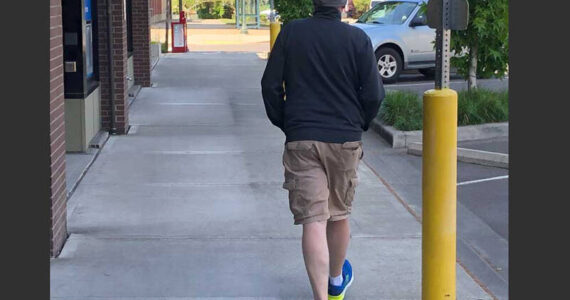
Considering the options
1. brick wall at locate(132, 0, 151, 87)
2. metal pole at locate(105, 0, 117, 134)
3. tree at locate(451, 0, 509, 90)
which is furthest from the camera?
brick wall at locate(132, 0, 151, 87)

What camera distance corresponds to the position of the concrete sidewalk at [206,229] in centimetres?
598

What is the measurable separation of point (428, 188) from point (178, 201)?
3645 millimetres

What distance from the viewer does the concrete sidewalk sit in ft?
19.6

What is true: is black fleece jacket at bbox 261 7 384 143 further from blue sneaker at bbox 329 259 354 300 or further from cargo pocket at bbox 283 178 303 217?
A: blue sneaker at bbox 329 259 354 300

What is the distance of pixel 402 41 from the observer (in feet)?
61.0

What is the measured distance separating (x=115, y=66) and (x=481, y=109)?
4702mm

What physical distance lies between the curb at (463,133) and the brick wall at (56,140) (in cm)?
548

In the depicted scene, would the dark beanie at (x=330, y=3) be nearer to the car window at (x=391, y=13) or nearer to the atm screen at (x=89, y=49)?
the atm screen at (x=89, y=49)

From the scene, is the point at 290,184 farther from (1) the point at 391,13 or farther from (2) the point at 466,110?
(1) the point at 391,13

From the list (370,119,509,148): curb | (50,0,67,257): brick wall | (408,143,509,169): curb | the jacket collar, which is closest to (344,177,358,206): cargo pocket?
the jacket collar

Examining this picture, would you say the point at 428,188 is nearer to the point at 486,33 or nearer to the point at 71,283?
the point at 71,283

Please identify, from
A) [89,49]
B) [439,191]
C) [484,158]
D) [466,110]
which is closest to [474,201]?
[484,158]

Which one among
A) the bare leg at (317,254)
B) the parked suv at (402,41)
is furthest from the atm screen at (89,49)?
the parked suv at (402,41)

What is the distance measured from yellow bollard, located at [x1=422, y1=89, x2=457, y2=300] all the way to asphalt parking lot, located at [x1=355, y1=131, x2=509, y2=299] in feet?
3.45
